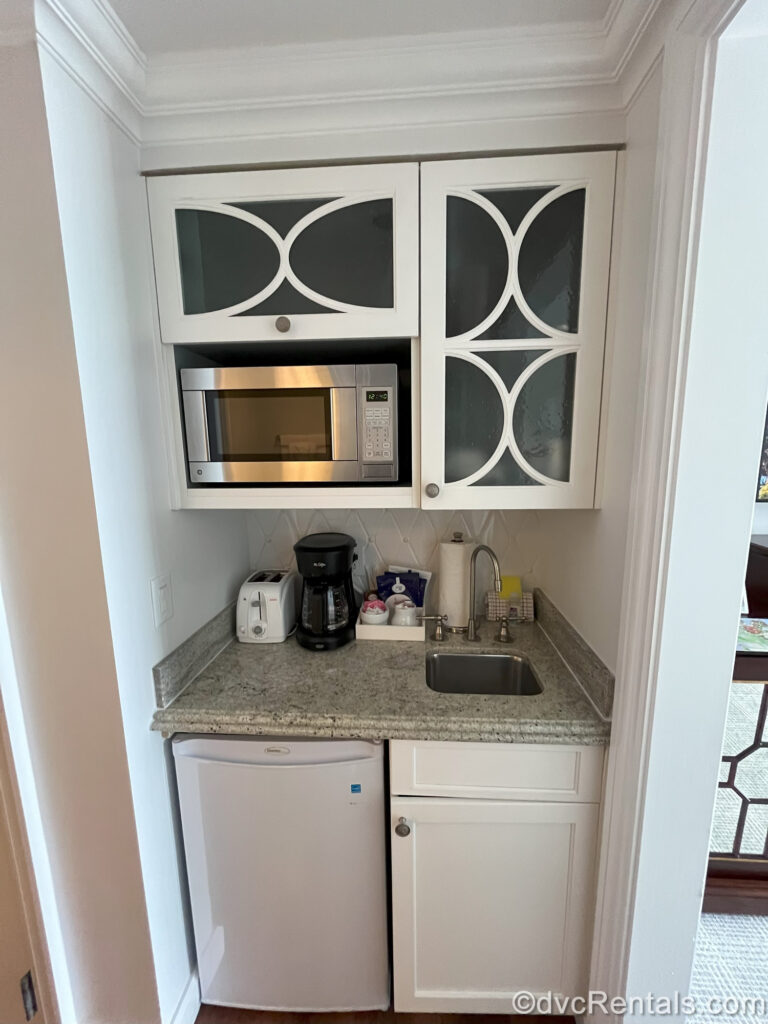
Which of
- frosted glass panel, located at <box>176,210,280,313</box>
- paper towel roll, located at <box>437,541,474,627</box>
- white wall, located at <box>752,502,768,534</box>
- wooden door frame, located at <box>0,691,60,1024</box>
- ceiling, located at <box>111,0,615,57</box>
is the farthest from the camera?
white wall, located at <box>752,502,768,534</box>

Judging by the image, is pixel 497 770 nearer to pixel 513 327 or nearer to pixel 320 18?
pixel 513 327

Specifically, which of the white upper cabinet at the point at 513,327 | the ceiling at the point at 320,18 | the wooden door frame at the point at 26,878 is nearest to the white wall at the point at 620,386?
the white upper cabinet at the point at 513,327

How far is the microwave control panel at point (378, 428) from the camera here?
110cm

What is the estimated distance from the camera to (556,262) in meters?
1.02

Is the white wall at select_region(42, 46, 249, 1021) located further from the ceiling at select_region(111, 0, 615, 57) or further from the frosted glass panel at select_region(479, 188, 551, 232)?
the frosted glass panel at select_region(479, 188, 551, 232)

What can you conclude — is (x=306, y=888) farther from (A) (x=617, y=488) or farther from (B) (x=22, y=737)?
(A) (x=617, y=488)

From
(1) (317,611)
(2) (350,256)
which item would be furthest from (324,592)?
(2) (350,256)

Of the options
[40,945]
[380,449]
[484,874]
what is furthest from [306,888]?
[380,449]

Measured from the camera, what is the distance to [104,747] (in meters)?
0.96

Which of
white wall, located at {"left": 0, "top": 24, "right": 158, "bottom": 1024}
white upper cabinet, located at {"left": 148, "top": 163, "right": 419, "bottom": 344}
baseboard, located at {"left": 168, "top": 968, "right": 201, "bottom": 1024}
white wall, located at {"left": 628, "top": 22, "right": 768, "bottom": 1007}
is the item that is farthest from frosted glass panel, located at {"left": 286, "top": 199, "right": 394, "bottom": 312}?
baseboard, located at {"left": 168, "top": 968, "right": 201, "bottom": 1024}

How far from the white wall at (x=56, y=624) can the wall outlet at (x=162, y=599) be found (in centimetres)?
16

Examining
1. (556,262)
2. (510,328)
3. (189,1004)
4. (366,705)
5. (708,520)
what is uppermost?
(556,262)

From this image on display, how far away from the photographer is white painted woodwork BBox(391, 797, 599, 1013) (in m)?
1.05

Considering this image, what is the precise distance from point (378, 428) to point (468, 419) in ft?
0.76
